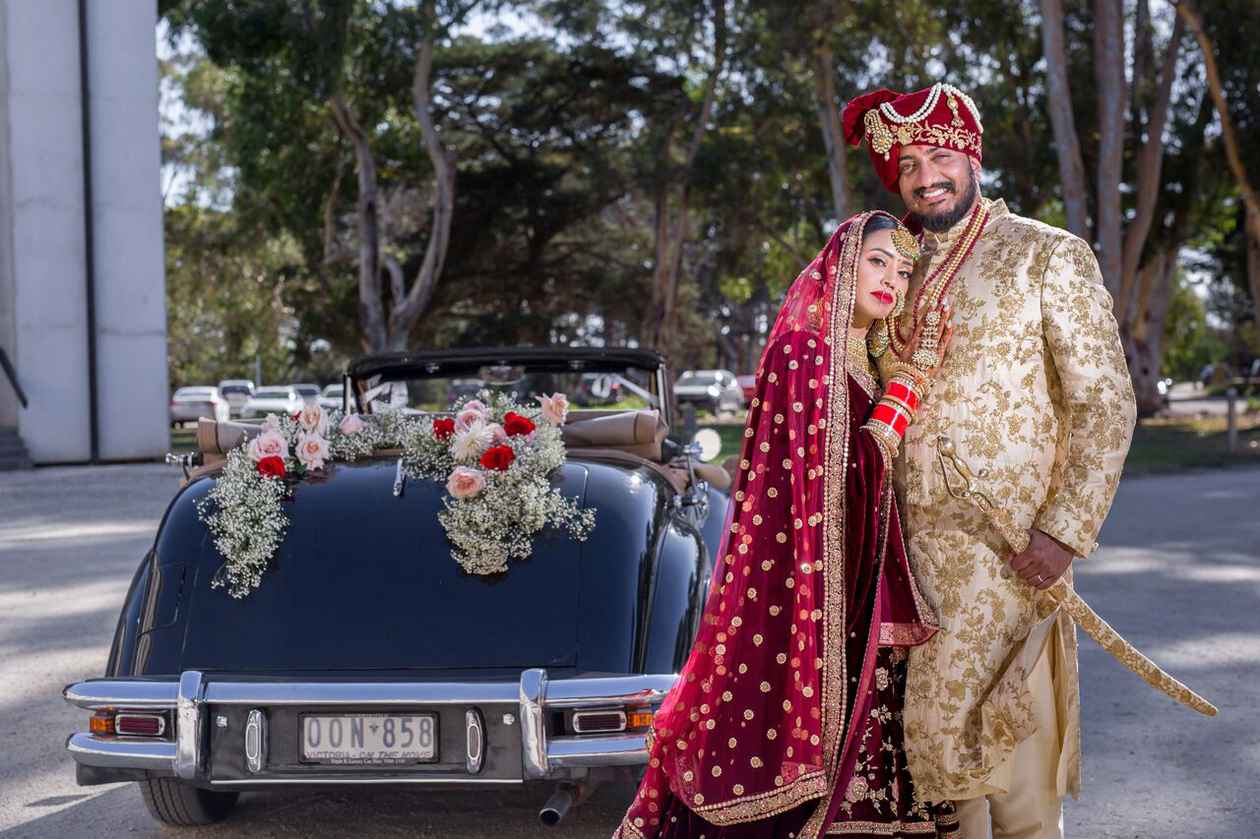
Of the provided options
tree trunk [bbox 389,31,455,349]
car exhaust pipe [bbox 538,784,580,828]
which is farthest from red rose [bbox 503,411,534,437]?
tree trunk [bbox 389,31,455,349]

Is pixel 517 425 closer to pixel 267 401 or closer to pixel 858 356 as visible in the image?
pixel 858 356

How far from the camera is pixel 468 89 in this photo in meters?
33.8

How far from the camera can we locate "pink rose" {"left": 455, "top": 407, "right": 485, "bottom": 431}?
181 inches

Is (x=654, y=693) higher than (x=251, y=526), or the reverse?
(x=251, y=526)

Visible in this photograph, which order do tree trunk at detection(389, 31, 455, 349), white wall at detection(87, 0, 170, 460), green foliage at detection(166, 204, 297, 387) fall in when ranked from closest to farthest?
1. white wall at detection(87, 0, 170, 460)
2. tree trunk at detection(389, 31, 455, 349)
3. green foliage at detection(166, 204, 297, 387)

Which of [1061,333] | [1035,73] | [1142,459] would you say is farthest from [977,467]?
[1035,73]

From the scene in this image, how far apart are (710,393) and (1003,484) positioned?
45.9m

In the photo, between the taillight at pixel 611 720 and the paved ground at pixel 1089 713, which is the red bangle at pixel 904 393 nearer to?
the taillight at pixel 611 720

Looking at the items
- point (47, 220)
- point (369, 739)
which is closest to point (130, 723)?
point (369, 739)

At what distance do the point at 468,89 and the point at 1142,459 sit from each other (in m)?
19.3

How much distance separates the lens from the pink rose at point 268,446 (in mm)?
4535

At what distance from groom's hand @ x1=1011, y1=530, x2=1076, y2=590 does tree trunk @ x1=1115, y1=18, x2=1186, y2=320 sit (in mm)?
25309

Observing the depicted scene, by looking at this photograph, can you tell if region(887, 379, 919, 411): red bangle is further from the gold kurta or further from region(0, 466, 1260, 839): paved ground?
region(0, 466, 1260, 839): paved ground

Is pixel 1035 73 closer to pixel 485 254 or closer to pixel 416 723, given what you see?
pixel 485 254
